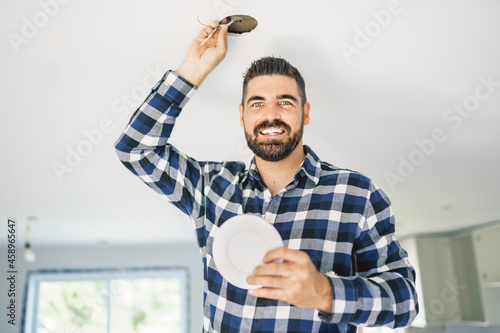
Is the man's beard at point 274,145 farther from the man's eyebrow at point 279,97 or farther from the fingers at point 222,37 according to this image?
the fingers at point 222,37

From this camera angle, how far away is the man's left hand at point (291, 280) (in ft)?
2.25

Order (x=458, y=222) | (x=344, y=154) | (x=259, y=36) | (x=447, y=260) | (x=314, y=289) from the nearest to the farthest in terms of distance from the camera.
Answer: (x=314, y=289) → (x=259, y=36) → (x=344, y=154) → (x=458, y=222) → (x=447, y=260)

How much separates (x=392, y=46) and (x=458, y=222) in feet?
11.4

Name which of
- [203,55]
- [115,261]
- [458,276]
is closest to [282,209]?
[203,55]

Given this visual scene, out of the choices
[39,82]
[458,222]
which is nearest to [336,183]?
[39,82]

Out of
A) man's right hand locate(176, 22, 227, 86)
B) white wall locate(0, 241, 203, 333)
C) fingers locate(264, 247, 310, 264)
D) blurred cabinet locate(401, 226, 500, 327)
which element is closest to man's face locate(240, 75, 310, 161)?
man's right hand locate(176, 22, 227, 86)

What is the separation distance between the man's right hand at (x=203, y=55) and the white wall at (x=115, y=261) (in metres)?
4.22

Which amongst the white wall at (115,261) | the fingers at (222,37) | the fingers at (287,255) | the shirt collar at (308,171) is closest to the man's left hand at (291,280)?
the fingers at (287,255)

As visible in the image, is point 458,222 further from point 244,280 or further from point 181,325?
point 244,280

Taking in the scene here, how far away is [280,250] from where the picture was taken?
28.2 inches

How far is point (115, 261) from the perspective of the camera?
17.1ft

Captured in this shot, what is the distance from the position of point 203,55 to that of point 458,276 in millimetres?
4439

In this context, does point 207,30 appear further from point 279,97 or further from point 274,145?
point 274,145

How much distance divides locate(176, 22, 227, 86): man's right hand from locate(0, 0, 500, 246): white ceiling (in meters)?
0.05
